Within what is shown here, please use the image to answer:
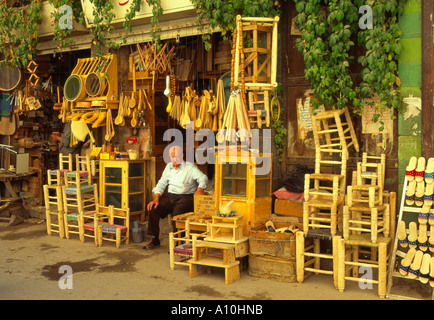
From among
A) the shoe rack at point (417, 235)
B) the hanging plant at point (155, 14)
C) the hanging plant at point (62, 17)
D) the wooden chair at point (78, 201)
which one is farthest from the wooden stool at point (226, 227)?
the hanging plant at point (62, 17)

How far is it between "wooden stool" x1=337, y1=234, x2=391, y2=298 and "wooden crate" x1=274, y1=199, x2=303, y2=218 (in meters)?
0.96

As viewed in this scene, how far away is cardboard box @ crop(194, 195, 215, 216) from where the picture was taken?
781 cm

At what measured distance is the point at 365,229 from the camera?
629cm

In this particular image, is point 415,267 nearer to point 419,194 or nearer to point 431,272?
point 431,272

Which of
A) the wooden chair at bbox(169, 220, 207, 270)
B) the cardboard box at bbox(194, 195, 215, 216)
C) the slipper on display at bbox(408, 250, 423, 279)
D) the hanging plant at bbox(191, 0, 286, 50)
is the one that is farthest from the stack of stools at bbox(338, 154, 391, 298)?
the hanging plant at bbox(191, 0, 286, 50)

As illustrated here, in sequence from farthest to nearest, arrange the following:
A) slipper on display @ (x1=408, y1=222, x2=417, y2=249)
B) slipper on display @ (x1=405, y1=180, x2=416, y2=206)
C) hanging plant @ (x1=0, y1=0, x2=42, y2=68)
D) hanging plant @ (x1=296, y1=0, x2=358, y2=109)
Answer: hanging plant @ (x1=0, y1=0, x2=42, y2=68) < hanging plant @ (x1=296, y1=0, x2=358, y2=109) < slipper on display @ (x1=405, y1=180, x2=416, y2=206) < slipper on display @ (x1=408, y1=222, x2=417, y2=249)

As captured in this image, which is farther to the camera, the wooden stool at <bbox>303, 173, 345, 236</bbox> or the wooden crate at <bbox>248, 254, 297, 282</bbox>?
the wooden crate at <bbox>248, 254, 297, 282</bbox>

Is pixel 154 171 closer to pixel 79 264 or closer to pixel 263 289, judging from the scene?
pixel 79 264

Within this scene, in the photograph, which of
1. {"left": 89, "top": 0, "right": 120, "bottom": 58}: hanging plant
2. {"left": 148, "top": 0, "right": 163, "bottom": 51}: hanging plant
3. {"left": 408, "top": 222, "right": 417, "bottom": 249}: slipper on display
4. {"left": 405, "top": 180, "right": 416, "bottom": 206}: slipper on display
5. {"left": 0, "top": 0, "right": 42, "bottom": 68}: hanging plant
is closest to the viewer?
{"left": 408, "top": 222, "right": 417, "bottom": 249}: slipper on display

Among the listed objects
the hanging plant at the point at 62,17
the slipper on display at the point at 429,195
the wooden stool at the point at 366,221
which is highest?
the hanging plant at the point at 62,17

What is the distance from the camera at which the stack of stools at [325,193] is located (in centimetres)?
654

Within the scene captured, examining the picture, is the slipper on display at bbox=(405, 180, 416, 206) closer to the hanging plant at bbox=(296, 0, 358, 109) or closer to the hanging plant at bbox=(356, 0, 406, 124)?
the hanging plant at bbox=(356, 0, 406, 124)

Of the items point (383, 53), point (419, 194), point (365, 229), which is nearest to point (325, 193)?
point (365, 229)

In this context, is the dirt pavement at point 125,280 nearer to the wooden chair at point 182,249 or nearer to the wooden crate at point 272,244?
the wooden chair at point 182,249
